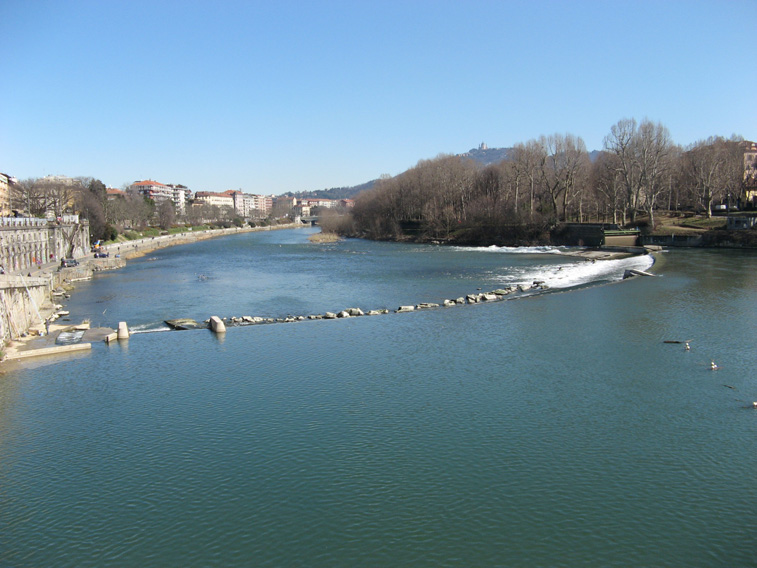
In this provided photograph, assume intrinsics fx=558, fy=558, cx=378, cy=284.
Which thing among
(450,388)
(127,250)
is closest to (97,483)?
(450,388)

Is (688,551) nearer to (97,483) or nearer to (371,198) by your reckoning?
(97,483)

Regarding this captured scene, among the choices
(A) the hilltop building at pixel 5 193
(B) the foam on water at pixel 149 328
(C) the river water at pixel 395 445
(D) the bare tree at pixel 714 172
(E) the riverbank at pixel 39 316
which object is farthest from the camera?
(A) the hilltop building at pixel 5 193

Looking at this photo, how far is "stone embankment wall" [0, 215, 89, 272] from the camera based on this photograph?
4006cm

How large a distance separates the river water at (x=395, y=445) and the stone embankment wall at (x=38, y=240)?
2197 centimetres

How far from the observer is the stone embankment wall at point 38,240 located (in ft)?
131

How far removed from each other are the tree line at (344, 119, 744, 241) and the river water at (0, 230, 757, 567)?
143ft

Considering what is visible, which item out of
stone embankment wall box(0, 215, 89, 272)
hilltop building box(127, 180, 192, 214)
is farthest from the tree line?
hilltop building box(127, 180, 192, 214)

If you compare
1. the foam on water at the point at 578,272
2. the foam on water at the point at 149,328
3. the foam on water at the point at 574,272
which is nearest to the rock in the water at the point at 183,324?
the foam on water at the point at 149,328

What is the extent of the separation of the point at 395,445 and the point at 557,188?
223ft

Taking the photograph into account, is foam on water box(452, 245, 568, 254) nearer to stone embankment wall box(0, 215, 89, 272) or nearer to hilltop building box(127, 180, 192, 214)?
stone embankment wall box(0, 215, 89, 272)

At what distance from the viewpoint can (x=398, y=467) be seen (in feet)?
37.8

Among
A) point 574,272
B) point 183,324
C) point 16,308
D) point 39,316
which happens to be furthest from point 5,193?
point 574,272

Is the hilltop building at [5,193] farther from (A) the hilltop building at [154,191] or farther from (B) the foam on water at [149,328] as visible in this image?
(A) the hilltop building at [154,191]

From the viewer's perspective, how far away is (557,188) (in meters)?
74.1
